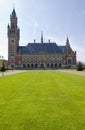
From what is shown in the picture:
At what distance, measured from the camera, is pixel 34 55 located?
407ft

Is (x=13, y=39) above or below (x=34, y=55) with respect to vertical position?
→ above

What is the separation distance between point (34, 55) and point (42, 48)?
6595 millimetres

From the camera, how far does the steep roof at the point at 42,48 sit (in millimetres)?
124625

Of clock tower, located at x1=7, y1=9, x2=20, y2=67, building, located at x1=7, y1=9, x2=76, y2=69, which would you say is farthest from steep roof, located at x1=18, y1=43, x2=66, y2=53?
clock tower, located at x1=7, y1=9, x2=20, y2=67

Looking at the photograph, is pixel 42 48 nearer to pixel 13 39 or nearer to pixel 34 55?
pixel 34 55

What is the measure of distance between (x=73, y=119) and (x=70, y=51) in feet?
382

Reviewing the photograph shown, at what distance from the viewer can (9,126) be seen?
6.50m

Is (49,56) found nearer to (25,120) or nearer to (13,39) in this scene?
(13,39)

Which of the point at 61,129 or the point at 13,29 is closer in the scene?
the point at 61,129

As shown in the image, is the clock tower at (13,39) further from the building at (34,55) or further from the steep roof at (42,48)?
the steep roof at (42,48)

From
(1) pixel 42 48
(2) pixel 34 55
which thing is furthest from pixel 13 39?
(1) pixel 42 48

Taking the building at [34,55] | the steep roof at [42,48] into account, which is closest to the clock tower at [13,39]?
the building at [34,55]

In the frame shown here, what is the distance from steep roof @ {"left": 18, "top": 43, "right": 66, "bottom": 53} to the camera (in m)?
125

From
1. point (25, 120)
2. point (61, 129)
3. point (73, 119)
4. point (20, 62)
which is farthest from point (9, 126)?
point (20, 62)
